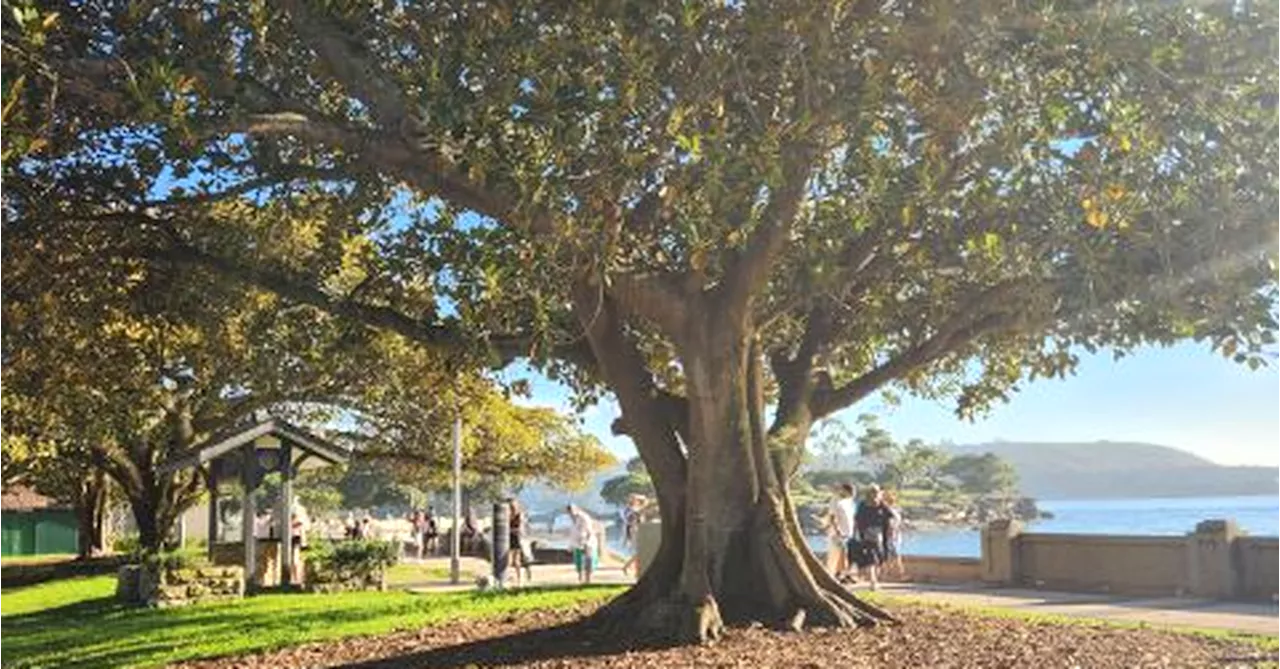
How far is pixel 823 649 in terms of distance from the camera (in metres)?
10.7

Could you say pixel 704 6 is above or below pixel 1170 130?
above

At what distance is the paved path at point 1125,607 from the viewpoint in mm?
13992

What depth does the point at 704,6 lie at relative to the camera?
30.5ft

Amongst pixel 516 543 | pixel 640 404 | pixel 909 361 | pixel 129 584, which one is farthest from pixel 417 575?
pixel 909 361

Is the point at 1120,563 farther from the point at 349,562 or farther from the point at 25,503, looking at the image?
the point at 25,503

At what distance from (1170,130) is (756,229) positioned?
355 centimetres

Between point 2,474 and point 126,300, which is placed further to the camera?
point 2,474

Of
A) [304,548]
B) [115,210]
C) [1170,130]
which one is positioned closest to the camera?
[1170,130]

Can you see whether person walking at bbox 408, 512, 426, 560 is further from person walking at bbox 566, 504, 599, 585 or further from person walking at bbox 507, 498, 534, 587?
person walking at bbox 566, 504, 599, 585

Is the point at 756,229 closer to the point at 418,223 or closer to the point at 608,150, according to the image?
the point at 608,150

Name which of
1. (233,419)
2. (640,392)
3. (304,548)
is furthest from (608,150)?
(233,419)

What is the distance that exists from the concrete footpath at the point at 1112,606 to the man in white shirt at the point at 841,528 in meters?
0.58

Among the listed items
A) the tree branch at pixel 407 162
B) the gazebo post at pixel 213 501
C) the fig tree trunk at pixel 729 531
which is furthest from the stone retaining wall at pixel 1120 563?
the gazebo post at pixel 213 501

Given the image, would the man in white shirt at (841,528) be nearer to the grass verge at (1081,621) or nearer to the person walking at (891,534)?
the person walking at (891,534)
